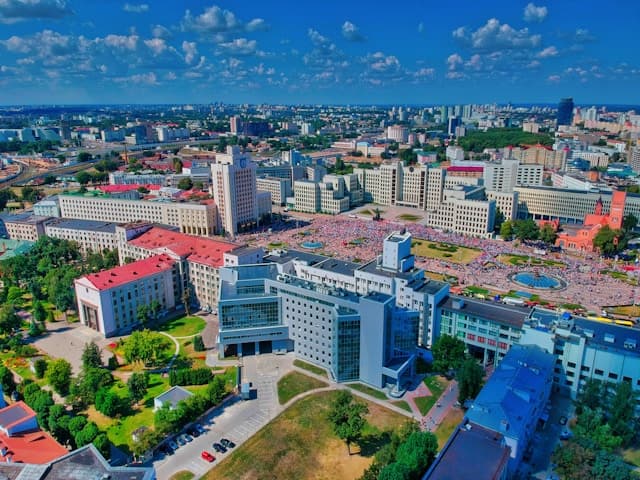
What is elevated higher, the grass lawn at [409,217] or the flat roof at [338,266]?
the flat roof at [338,266]

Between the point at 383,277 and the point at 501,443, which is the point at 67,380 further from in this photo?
the point at 501,443

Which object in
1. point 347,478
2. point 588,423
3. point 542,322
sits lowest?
point 347,478

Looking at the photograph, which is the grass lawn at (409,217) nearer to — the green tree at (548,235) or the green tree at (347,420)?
the green tree at (548,235)

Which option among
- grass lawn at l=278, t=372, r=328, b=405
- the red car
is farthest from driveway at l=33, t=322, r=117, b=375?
grass lawn at l=278, t=372, r=328, b=405

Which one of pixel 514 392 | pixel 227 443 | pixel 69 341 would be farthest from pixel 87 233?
pixel 514 392

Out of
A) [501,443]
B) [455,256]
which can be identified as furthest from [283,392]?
[455,256]

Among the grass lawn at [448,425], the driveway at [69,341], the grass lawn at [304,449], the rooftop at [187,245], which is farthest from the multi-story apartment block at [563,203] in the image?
the driveway at [69,341]

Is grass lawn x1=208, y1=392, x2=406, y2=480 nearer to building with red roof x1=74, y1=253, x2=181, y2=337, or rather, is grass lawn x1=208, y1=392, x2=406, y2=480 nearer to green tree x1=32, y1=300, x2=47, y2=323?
building with red roof x1=74, y1=253, x2=181, y2=337
